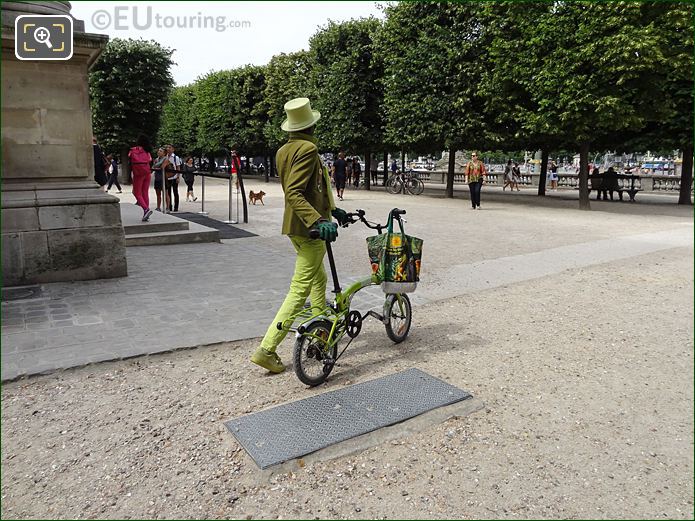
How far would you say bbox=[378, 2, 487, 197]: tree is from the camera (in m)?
21.3

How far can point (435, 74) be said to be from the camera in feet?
72.8

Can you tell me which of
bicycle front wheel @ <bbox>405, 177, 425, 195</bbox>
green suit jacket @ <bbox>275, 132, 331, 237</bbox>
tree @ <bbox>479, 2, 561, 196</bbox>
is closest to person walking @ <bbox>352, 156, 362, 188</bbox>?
bicycle front wheel @ <bbox>405, 177, 425, 195</bbox>

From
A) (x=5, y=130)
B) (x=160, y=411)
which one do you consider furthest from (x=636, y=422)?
(x=5, y=130)

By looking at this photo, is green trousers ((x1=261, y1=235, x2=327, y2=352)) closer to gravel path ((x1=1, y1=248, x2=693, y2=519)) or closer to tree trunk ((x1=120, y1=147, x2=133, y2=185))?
gravel path ((x1=1, y1=248, x2=693, y2=519))

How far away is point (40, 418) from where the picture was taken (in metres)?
3.70

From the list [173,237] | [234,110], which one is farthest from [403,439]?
[234,110]

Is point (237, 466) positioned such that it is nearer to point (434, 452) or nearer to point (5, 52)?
point (434, 452)

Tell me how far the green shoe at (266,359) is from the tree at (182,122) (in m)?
49.6

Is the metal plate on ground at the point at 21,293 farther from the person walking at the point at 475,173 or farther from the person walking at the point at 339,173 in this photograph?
the person walking at the point at 339,173

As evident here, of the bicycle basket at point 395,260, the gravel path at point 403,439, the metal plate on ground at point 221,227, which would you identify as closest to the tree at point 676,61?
the metal plate on ground at point 221,227

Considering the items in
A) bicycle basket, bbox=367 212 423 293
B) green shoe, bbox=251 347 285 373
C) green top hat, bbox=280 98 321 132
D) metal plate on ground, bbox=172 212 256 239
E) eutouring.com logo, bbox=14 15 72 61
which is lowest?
green shoe, bbox=251 347 285 373

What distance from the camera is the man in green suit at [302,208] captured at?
4.10 meters

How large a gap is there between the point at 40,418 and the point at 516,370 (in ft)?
11.4

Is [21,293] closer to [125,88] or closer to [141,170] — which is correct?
[141,170]
